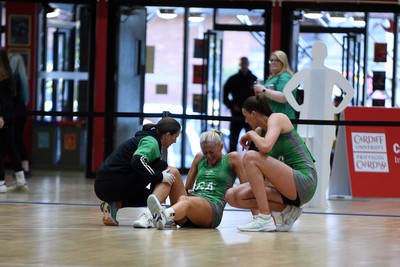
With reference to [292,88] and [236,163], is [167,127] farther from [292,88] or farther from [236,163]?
Answer: [292,88]

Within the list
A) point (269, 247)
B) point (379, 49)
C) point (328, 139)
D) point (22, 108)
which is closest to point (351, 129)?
point (328, 139)

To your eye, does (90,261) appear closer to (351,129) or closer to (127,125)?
(351,129)

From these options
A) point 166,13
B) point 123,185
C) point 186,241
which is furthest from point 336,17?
point 186,241

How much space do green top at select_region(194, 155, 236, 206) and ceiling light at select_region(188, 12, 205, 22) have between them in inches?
292

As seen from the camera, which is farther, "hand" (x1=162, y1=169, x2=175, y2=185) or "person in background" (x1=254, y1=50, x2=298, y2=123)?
"person in background" (x1=254, y1=50, x2=298, y2=123)

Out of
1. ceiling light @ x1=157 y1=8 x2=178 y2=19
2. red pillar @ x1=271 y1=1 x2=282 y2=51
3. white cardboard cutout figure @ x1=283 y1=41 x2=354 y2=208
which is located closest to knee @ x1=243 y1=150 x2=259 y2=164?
white cardboard cutout figure @ x1=283 y1=41 x2=354 y2=208

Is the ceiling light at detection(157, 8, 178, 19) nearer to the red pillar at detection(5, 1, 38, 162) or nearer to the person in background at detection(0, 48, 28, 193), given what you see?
the red pillar at detection(5, 1, 38, 162)

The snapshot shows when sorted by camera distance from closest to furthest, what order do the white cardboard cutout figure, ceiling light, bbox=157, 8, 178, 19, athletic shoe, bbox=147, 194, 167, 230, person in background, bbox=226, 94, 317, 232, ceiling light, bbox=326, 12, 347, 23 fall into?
1. athletic shoe, bbox=147, 194, 167, 230
2. person in background, bbox=226, 94, 317, 232
3. the white cardboard cutout figure
4. ceiling light, bbox=326, 12, 347, 23
5. ceiling light, bbox=157, 8, 178, 19

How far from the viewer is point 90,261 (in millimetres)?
6223

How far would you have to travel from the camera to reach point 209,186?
815 cm

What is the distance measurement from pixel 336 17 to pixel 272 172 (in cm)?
774

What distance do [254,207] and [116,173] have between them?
1056 mm

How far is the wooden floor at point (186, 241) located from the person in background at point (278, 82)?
3.78 feet

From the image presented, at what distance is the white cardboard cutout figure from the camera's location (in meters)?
10.7
